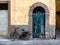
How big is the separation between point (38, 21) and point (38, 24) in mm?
265

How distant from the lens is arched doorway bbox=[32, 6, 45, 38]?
68.2 feet

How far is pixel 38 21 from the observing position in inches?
824

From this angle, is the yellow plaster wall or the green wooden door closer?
the yellow plaster wall

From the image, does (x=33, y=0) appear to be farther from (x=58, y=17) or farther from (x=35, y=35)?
(x=58, y=17)

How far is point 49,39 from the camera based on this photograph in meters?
20.2

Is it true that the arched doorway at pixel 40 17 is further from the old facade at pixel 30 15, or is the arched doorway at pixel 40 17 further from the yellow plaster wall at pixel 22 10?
the yellow plaster wall at pixel 22 10

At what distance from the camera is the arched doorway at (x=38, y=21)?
20.8 meters

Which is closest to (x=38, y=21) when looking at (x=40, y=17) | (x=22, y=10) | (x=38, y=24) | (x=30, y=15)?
(x=38, y=24)

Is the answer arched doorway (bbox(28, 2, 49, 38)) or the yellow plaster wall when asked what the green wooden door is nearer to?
arched doorway (bbox(28, 2, 49, 38))

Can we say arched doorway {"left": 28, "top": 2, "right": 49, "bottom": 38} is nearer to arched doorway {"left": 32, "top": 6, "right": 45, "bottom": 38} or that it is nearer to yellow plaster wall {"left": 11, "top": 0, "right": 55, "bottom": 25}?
Result: arched doorway {"left": 32, "top": 6, "right": 45, "bottom": 38}

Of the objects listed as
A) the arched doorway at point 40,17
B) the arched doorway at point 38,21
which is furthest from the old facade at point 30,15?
the arched doorway at point 38,21

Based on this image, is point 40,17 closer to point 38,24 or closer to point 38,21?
point 38,21

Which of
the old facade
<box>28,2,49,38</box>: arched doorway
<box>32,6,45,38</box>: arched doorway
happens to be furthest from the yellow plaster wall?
<box>32,6,45,38</box>: arched doorway

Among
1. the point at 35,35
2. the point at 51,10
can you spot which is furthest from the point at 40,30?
the point at 51,10
